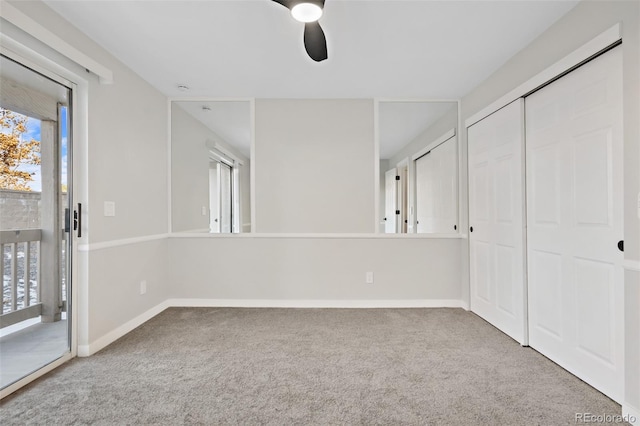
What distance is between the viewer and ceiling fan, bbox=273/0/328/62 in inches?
56.2

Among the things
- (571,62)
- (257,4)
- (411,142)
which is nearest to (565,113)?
(571,62)

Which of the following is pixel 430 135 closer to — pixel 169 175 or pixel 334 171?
pixel 334 171

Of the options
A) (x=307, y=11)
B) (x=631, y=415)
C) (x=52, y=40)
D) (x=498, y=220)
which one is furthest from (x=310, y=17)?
(x=631, y=415)

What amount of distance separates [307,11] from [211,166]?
2578mm

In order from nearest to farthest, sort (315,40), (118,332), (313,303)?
(315,40)
(118,332)
(313,303)

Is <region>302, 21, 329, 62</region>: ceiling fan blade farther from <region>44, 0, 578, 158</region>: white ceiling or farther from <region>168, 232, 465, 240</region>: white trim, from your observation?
<region>168, 232, 465, 240</region>: white trim

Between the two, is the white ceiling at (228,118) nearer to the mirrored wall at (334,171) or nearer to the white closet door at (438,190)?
the mirrored wall at (334,171)

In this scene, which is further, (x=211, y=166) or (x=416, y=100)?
(x=211, y=166)

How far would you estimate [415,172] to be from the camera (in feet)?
11.6

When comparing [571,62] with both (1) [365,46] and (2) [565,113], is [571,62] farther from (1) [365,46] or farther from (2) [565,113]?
(1) [365,46]

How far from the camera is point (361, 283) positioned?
348 cm

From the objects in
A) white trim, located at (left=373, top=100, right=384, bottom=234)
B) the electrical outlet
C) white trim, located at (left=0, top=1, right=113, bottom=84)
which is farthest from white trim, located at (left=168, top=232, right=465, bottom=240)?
white trim, located at (left=0, top=1, right=113, bottom=84)

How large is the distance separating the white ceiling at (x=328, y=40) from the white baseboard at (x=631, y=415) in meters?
2.24

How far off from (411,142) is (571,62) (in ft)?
5.70
